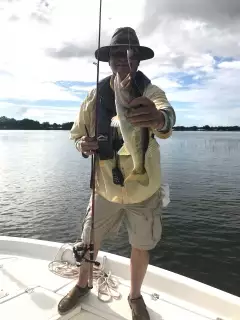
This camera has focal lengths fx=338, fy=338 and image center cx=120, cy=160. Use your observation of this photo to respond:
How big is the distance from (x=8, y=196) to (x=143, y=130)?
2093cm

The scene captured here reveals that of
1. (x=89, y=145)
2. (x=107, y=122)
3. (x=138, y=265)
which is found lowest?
(x=138, y=265)

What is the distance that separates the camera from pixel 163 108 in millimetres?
3330

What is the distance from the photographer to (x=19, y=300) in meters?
4.34

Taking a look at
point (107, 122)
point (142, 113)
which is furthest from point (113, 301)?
point (142, 113)

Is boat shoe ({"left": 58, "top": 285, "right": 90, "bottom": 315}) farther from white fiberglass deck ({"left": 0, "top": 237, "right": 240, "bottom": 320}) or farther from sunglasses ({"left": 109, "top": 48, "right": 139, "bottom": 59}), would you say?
sunglasses ({"left": 109, "top": 48, "right": 139, "bottom": 59})

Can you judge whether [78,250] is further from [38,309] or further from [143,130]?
[143,130]

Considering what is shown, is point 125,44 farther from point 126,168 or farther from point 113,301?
point 113,301

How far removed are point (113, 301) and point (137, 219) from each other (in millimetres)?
1242

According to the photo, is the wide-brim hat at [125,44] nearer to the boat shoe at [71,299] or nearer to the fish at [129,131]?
the fish at [129,131]

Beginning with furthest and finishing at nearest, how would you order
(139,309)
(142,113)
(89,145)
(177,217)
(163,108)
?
(177,217), (139,309), (89,145), (163,108), (142,113)

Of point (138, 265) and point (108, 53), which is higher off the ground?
point (108, 53)

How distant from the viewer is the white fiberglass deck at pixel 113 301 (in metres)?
4.10

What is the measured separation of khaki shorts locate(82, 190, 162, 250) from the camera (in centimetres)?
397

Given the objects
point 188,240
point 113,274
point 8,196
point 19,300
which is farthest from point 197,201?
point 19,300
